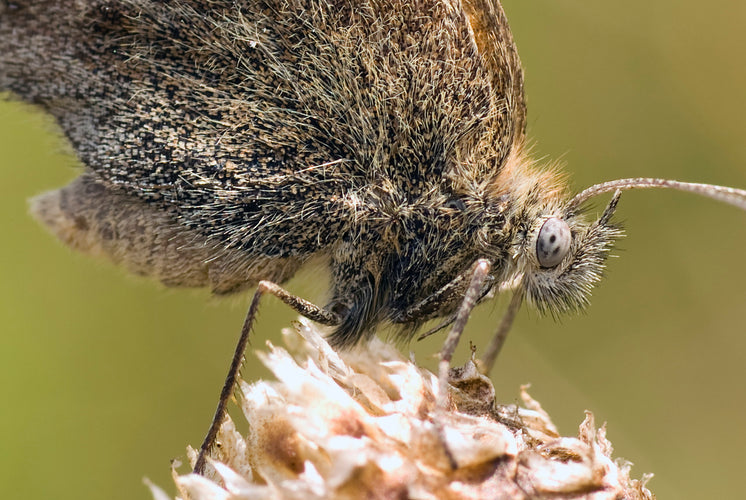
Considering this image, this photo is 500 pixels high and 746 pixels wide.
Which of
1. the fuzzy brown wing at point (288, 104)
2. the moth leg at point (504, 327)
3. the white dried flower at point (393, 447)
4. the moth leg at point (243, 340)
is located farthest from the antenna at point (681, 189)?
the moth leg at point (243, 340)

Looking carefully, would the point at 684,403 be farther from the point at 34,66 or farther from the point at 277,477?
the point at 34,66

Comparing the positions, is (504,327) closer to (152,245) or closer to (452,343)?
(452,343)

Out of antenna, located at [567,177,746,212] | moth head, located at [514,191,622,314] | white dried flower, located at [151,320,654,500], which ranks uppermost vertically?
antenna, located at [567,177,746,212]

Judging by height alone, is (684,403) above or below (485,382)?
above

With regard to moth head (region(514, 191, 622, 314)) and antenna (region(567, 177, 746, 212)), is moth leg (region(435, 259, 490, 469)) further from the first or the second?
antenna (region(567, 177, 746, 212))

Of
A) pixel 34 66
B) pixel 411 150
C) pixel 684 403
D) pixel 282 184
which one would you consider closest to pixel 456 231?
pixel 411 150

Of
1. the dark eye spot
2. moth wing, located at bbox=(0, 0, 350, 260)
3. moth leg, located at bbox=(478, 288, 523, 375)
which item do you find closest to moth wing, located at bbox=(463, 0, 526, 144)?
the dark eye spot
